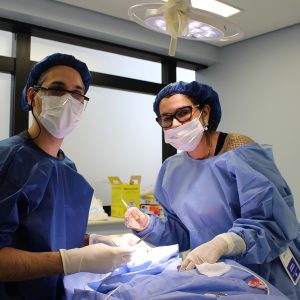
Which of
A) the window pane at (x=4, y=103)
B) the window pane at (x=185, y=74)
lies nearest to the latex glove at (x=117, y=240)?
the window pane at (x=4, y=103)

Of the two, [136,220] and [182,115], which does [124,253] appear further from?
[182,115]

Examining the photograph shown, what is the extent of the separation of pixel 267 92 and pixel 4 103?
207 centimetres

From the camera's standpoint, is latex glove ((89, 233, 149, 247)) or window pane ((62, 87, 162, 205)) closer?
latex glove ((89, 233, 149, 247))

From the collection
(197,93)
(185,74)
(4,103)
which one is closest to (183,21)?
(197,93)

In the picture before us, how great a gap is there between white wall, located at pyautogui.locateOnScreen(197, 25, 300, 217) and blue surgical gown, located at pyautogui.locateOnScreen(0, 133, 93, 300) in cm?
216

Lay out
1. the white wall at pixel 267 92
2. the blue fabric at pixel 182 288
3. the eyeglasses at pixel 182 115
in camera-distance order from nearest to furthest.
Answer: the blue fabric at pixel 182 288
the eyeglasses at pixel 182 115
the white wall at pixel 267 92

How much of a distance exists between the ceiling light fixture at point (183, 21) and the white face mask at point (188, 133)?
1.12 feet

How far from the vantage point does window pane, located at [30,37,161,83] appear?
282cm

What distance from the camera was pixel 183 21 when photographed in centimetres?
122

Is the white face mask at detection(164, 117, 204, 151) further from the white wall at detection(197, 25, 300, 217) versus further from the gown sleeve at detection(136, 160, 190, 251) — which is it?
the white wall at detection(197, 25, 300, 217)

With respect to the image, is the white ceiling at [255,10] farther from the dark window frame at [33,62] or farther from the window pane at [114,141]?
the window pane at [114,141]

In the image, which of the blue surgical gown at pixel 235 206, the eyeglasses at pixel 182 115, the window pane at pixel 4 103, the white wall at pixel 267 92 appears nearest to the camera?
the blue surgical gown at pixel 235 206

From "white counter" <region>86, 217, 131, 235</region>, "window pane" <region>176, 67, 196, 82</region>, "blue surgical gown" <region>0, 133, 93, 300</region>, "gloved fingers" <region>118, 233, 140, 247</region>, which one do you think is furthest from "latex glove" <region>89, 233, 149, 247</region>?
"window pane" <region>176, 67, 196, 82</region>

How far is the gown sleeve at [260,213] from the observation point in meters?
1.23
